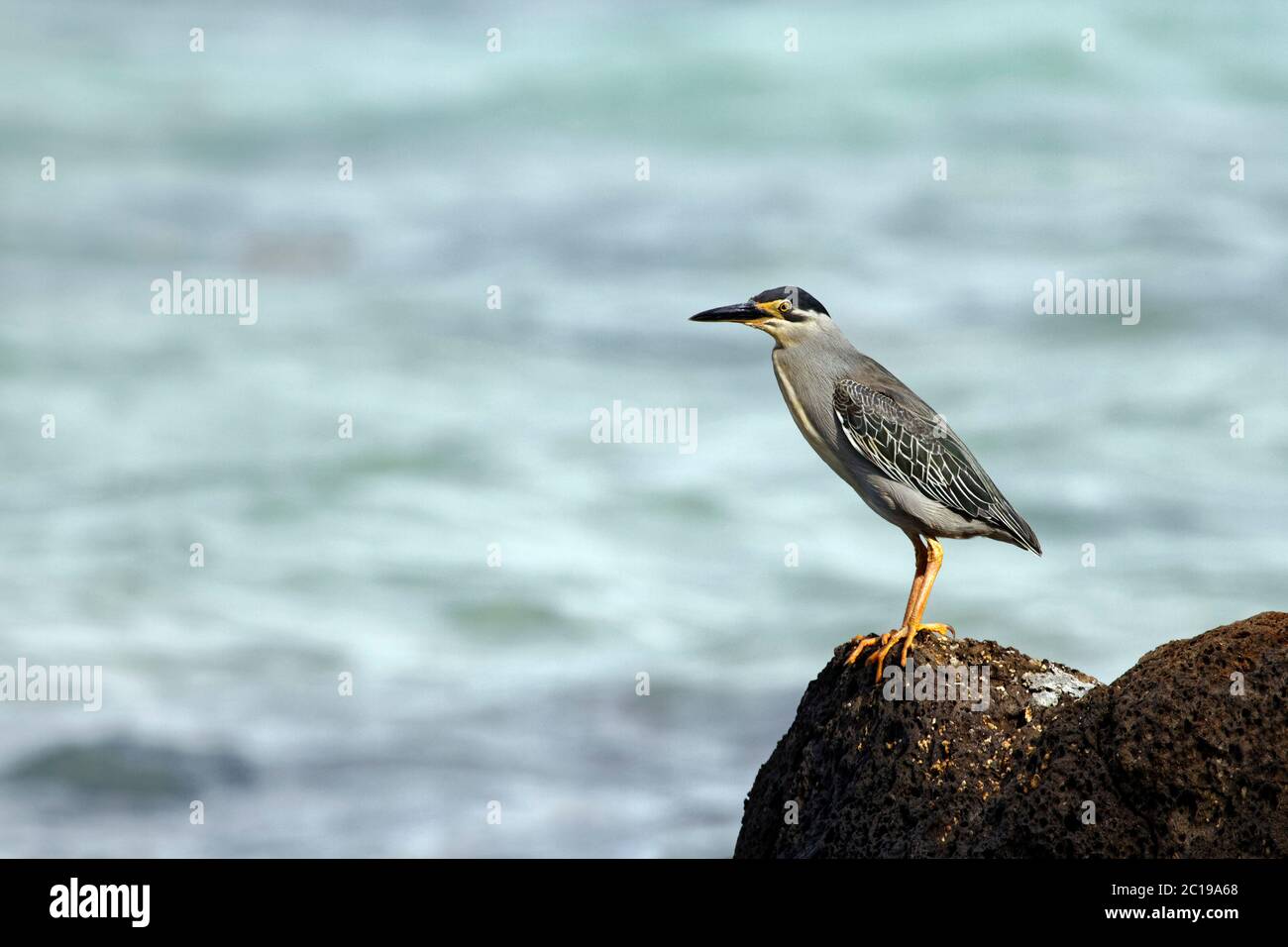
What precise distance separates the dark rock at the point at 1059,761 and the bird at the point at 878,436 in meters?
1.35

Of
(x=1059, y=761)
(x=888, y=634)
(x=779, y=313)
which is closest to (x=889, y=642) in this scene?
(x=888, y=634)

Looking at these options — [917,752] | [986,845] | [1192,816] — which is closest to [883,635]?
[917,752]

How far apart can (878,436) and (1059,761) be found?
341 cm

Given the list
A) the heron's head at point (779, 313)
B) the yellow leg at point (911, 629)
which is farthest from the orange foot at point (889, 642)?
the heron's head at point (779, 313)

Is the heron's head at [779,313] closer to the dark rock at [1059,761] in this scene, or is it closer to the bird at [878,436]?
the bird at [878,436]

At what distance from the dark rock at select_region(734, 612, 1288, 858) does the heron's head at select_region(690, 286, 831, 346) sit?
9.72ft

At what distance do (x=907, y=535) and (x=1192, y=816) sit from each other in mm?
3602

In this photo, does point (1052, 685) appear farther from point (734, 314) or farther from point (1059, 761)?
point (734, 314)

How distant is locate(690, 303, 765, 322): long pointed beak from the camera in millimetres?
12359

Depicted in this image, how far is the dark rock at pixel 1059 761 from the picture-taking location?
31.3 feet

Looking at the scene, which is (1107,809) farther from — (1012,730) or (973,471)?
(973,471)

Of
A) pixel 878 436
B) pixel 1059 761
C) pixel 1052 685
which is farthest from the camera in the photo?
pixel 878 436

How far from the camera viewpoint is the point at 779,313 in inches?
494

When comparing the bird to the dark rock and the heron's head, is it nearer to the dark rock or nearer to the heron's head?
the heron's head
